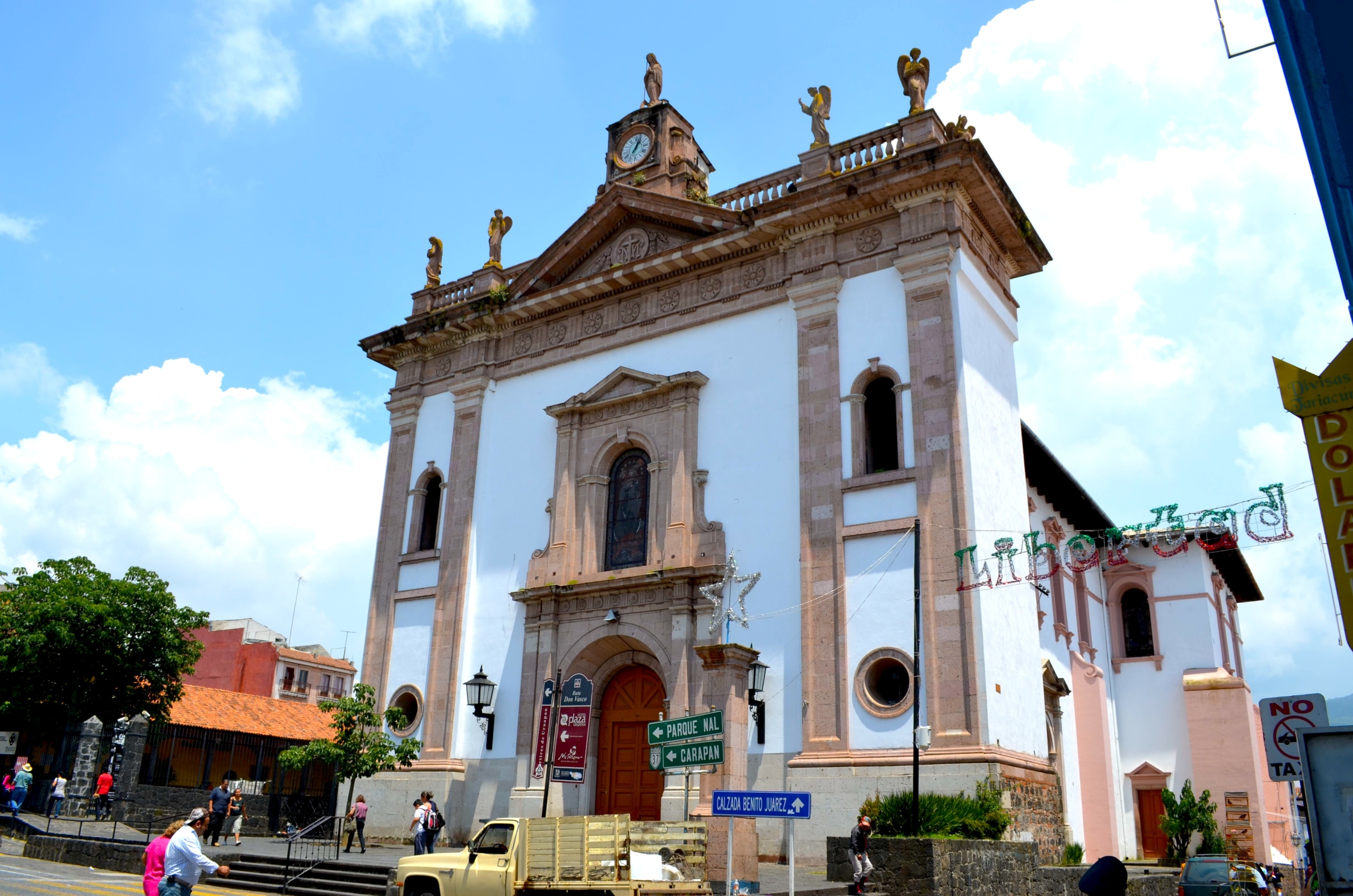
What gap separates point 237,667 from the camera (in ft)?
184

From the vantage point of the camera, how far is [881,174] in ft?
67.9

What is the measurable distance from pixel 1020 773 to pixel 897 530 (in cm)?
444

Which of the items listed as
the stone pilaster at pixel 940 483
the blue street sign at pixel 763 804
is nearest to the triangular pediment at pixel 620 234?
the stone pilaster at pixel 940 483

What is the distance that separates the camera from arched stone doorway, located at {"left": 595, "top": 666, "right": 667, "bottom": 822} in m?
21.2

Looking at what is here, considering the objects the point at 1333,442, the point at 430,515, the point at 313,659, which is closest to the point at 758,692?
the point at 1333,442

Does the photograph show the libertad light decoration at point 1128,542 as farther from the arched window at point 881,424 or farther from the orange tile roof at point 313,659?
the orange tile roof at point 313,659

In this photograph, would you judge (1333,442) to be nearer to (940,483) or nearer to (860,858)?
(860,858)

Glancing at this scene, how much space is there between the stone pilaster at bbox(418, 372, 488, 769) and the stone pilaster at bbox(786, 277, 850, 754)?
27.9 feet

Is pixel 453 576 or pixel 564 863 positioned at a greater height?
pixel 453 576

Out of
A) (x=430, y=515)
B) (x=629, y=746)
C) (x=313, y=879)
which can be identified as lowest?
(x=313, y=879)

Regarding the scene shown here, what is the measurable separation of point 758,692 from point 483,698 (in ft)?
21.8

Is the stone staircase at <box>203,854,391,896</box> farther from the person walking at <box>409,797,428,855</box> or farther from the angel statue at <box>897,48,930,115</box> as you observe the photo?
the angel statue at <box>897,48,930,115</box>

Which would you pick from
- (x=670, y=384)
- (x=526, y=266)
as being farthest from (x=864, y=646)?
(x=526, y=266)

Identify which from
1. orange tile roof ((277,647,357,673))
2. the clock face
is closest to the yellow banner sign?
the clock face
